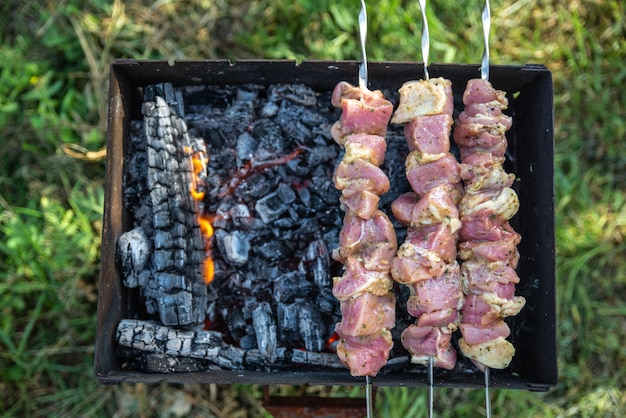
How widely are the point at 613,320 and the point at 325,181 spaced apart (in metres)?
2.30

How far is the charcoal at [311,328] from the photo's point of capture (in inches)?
111

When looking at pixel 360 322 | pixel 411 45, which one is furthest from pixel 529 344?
pixel 411 45

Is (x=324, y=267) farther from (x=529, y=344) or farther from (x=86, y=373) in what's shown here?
(x=86, y=373)

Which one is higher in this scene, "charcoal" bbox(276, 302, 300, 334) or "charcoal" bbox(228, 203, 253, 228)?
"charcoal" bbox(228, 203, 253, 228)

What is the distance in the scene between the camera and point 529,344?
2.82 meters

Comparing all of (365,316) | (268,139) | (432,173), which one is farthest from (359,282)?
(268,139)

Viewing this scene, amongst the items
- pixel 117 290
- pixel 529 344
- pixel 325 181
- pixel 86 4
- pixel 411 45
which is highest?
pixel 86 4

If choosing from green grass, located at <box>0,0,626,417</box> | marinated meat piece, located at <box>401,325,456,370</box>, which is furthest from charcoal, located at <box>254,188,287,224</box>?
green grass, located at <box>0,0,626,417</box>

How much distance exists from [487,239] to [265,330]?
1227mm

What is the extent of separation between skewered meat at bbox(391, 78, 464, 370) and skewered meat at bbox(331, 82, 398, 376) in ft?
0.30

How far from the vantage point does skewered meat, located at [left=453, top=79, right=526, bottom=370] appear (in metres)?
2.51

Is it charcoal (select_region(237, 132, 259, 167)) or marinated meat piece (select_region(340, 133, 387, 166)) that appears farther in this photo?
charcoal (select_region(237, 132, 259, 167))

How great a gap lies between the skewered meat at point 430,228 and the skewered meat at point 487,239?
64 mm

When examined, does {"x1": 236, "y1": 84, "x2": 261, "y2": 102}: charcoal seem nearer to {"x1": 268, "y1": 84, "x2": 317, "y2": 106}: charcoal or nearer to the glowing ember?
{"x1": 268, "y1": 84, "x2": 317, "y2": 106}: charcoal
